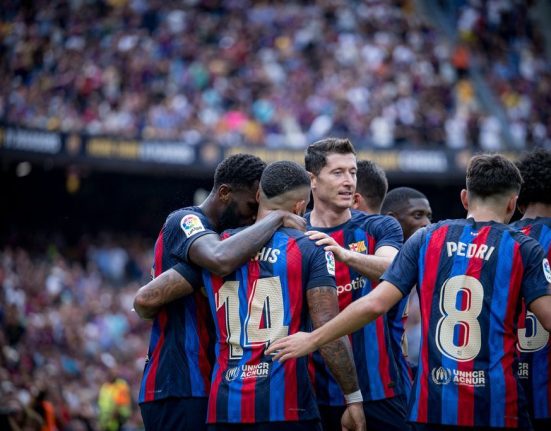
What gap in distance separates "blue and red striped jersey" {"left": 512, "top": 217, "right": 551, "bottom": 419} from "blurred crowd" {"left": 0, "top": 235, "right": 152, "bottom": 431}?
704cm

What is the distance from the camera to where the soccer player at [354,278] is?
5.80 m

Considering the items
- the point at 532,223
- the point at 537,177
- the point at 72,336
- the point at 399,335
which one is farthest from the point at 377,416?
the point at 72,336

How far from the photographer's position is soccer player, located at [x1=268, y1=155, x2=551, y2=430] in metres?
4.60

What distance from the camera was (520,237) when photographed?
471 cm

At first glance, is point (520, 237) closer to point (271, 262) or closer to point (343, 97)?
point (271, 262)

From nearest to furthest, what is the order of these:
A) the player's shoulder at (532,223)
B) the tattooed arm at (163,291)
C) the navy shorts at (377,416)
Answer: the tattooed arm at (163,291) < the player's shoulder at (532,223) < the navy shorts at (377,416)

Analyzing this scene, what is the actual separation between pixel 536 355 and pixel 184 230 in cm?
214

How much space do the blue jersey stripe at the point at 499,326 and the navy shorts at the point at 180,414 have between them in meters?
1.72

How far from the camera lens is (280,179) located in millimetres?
5234

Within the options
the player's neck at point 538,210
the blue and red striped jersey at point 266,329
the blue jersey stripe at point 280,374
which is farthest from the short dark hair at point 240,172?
the player's neck at point 538,210

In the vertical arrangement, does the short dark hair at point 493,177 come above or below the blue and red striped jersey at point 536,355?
above

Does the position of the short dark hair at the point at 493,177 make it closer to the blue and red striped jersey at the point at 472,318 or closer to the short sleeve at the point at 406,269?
the blue and red striped jersey at the point at 472,318

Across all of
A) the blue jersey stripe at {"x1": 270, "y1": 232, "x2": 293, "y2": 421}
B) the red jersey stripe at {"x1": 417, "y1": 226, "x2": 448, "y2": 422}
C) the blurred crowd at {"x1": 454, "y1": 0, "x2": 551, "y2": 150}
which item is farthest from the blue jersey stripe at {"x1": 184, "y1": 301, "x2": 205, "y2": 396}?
the blurred crowd at {"x1": 454, "y1": 0, "x2": 551, "y2": 150}

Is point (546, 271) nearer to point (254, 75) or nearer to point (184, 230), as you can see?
point (184, 230)
